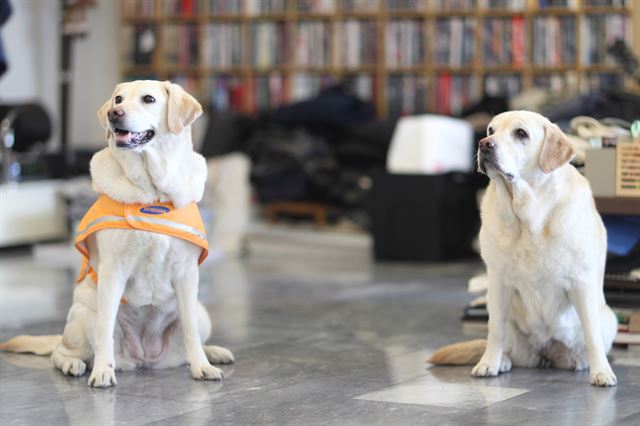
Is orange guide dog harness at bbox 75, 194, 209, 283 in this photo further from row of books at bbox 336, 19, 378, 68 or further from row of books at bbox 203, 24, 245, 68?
row of books at bbox 203, 24, 245, 68

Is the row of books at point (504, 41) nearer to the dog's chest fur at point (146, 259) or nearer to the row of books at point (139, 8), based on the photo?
the row of books at point (139, 8)

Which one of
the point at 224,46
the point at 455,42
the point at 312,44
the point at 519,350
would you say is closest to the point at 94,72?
the point at 224,46

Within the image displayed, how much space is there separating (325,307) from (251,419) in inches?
78.8

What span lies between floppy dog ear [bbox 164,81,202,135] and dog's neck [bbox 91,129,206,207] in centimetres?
Result: 5

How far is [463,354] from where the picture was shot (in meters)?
3.51

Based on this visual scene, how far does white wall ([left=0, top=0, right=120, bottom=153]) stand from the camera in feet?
28.2

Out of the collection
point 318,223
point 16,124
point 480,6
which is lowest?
point 318,223

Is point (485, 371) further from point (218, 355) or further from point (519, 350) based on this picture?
point (218, 355)

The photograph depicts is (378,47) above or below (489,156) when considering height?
above

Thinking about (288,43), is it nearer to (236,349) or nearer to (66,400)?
(236,349)

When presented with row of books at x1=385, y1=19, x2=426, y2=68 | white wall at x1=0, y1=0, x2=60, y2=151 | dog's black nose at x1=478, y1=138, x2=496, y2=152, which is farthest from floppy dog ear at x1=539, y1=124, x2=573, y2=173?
white wall at x1=0, y1=0, x2=60, y2=151

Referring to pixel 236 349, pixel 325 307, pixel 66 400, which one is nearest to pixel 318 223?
pixel 325 307

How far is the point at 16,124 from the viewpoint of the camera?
275 inches

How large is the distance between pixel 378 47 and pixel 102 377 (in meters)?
5.53
